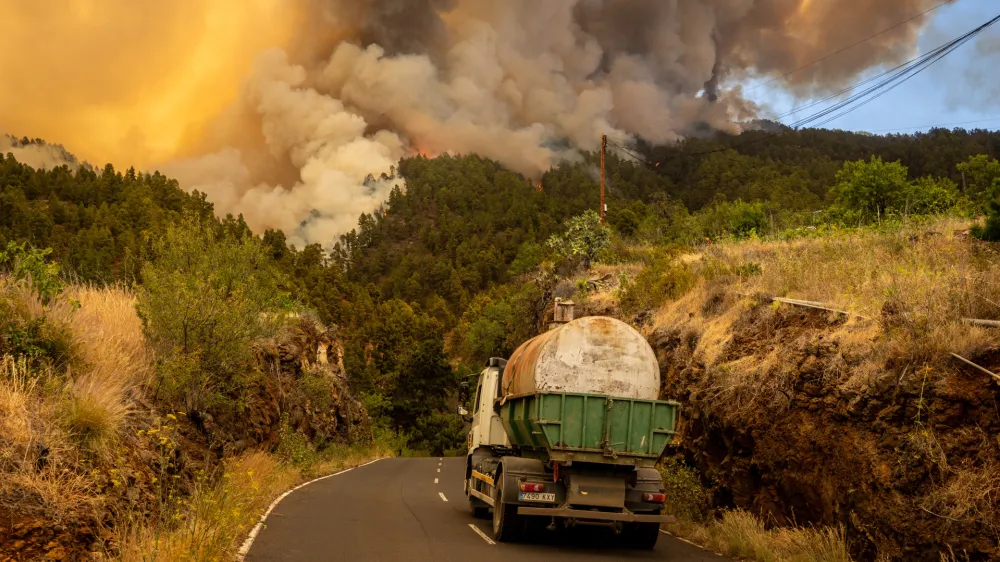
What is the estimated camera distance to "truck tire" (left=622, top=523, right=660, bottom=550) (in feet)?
38.3

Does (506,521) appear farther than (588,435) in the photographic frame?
Yes

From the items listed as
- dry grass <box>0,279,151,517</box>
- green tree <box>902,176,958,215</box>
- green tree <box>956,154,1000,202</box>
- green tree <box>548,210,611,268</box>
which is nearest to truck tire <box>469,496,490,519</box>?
dry grass <box>0,279,151,517</box>

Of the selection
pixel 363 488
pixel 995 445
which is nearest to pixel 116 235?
pixel 363 488

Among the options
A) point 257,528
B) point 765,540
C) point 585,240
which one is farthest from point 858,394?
point 585,240

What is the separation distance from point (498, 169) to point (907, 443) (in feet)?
568

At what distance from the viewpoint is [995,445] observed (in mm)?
8250

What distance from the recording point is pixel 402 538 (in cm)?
1187

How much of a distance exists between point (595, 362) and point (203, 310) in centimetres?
826

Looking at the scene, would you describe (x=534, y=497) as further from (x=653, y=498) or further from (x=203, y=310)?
(x=203, y=310)

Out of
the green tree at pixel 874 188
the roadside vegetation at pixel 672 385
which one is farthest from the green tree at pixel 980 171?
the roadside vegetation at pixel 672 385

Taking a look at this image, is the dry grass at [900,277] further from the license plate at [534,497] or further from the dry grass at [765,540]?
the license plate at [534,497]

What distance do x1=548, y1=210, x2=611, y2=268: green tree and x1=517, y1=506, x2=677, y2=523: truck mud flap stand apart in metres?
22.0

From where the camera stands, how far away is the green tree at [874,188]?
132 ft

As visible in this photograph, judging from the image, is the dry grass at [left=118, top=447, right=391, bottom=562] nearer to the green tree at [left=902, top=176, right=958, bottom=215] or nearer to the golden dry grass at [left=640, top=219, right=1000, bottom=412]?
the golden dry grass at [left=640, top=219, right=1000, bottom=412]
